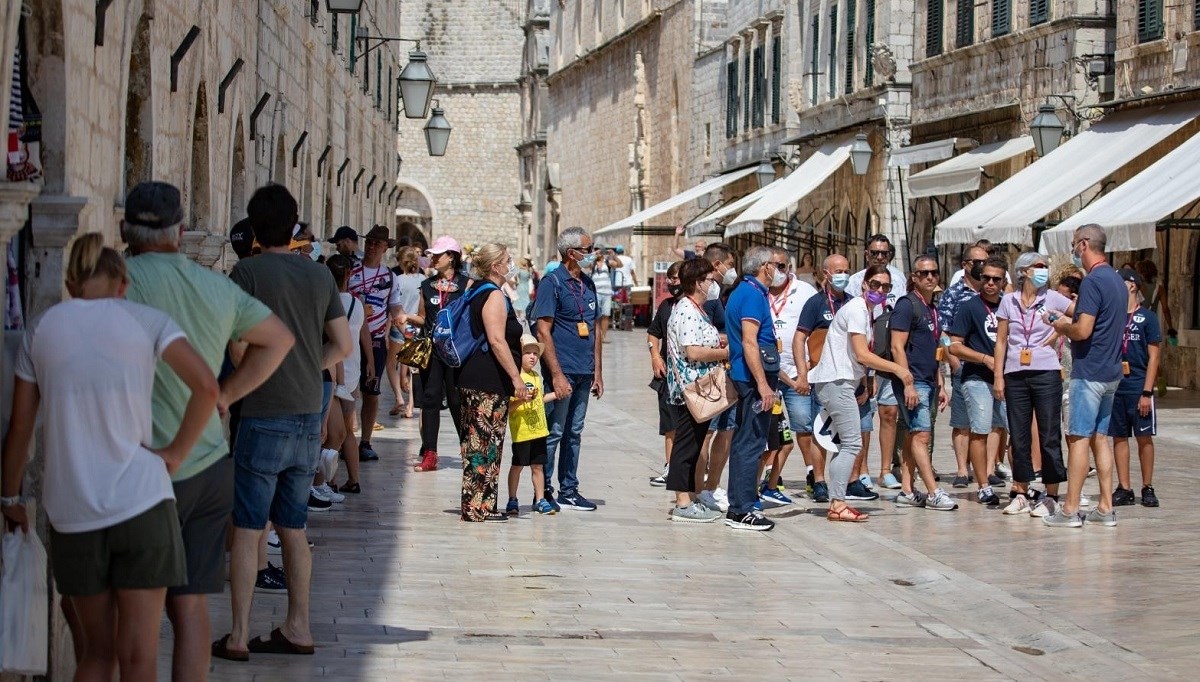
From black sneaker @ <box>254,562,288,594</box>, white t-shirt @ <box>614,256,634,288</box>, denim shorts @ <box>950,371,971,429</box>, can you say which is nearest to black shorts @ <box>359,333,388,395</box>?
black sneaker @ <box>254,562,288,594</box>

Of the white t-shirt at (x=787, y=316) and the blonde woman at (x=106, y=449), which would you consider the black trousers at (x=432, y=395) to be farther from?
the blonde woman at (x=106, y=449)

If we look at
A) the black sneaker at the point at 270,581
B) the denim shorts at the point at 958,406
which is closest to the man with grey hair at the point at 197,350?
the black sneaker at the point at 270,581

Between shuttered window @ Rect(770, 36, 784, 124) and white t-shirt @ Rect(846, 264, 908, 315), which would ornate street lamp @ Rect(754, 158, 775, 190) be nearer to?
shuttered window @ Rect(770, 36, 784, 124)

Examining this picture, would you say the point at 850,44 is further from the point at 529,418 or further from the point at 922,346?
the point at 529,418

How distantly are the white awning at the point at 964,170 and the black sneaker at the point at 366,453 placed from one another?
10834 mm

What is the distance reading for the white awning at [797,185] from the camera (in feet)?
93.0

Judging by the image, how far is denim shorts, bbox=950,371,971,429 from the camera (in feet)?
40.2

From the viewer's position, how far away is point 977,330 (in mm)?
11992

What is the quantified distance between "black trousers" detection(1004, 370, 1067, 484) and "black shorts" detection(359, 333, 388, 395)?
4.11 meters

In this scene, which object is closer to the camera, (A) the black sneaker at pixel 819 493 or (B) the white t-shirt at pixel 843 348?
(B) the white t-shirt at pixel 843 348

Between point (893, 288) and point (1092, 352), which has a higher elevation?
point (893, 288)

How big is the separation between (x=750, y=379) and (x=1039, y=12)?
1367 centimetres

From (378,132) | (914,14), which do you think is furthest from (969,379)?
(378,132)

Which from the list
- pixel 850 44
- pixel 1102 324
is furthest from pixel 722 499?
pixel 850 44
